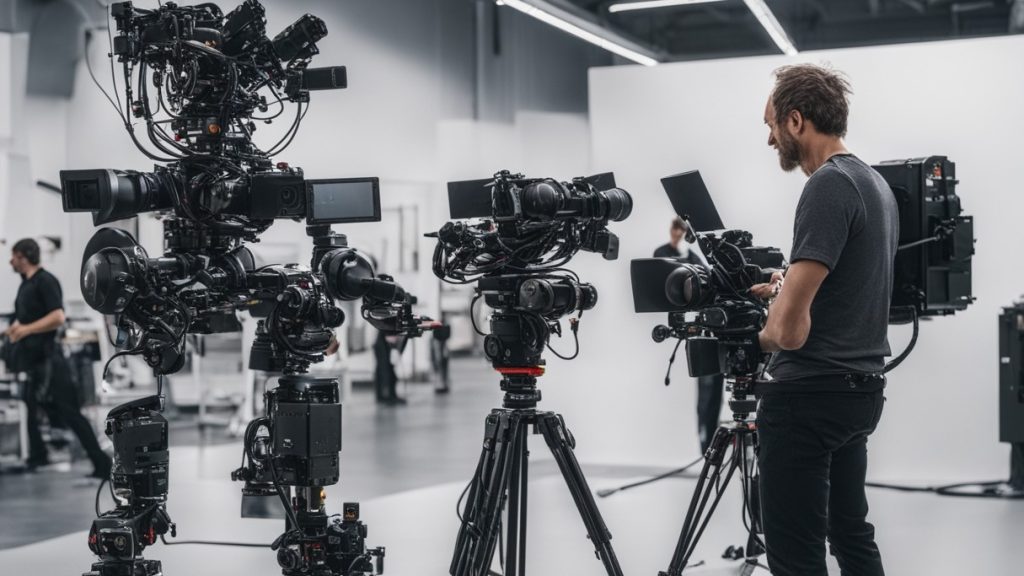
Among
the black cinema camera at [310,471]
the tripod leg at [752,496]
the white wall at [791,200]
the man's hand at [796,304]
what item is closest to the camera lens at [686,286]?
Answer: the man's hand at [796,304]

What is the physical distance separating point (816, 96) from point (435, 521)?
385cm

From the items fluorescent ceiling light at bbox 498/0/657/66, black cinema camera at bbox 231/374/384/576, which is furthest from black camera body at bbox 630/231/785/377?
fluorescent ceiling light at bbox 498/0/657/66

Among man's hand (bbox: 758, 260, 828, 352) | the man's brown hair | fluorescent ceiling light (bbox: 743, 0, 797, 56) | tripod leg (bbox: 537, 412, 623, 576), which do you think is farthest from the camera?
fluorescent ceiling light (bbox: 743, 0, 797, 56)

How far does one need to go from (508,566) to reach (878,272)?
1.71m

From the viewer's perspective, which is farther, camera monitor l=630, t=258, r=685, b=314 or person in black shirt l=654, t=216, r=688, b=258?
person in black shirt l=654, t=216, r=688, b=258

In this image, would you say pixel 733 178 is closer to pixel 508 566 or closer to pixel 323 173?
pixel 323 173

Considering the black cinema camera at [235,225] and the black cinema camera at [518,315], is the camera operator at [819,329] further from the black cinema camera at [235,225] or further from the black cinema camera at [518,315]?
the black cinema camera at [235,225]

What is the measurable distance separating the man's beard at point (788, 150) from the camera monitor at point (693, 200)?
849 mm

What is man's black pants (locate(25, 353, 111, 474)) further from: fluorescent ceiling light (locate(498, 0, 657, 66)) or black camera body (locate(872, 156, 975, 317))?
black camera body (locate(872, 156, 975, 317))

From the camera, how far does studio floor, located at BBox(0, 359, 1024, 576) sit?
4781mm

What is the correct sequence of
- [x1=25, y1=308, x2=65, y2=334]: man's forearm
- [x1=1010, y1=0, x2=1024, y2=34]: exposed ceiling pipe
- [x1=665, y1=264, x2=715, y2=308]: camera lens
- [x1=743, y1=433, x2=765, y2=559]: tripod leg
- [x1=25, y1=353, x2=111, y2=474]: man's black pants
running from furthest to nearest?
[x1=1010, y1=0, x2=1024, y2=34]: exposed ceiling pipe → [x1=25, y1=308, x2=65, y2=334]: man's forearm → [x1=25, y1=353, x2=111, y2=474]: man's black pants → [x1=743, y1=433, x2=765, y2=559]: tripod leg → [x1=665, y1=264, x2=715, y2=308]: camera lens

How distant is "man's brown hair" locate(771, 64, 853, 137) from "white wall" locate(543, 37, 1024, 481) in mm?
4464

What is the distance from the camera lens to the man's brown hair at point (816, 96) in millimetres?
2445

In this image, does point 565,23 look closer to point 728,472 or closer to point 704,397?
point 704,397
